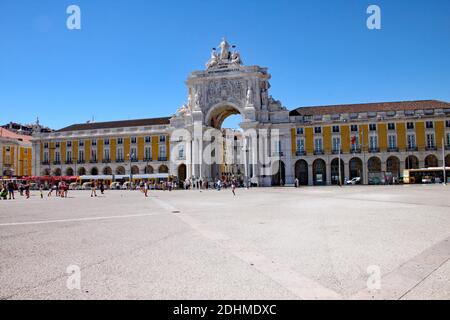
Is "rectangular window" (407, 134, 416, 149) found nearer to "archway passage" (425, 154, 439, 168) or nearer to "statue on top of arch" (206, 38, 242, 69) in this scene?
"archway passage" (425, 154, 439, 168)

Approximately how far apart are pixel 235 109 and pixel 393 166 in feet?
93.1

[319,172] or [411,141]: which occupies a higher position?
[411,141]

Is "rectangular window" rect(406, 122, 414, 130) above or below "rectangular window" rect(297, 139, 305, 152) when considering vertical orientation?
above

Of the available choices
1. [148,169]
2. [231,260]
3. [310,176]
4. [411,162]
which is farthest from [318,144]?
[231,260]

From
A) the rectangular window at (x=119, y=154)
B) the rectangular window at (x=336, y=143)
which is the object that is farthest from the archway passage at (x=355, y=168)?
the rectangular window at (x=119, y=154)

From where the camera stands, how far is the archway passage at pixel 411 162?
61.1 meters

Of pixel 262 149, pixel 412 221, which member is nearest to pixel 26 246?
pixel 412 221

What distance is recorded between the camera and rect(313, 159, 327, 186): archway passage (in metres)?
64.0

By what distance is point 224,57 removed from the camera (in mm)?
68125

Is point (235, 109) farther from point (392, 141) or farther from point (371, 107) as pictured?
point (392, 141)

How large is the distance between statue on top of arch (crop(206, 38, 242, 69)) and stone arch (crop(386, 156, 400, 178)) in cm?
3019

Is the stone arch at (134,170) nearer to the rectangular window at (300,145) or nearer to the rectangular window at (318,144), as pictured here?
the rectangular window at (300,145)

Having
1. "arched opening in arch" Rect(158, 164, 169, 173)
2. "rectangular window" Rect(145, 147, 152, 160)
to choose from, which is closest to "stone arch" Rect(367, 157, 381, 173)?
"arched opening in arch" Rect(158, 164, 169, 173)

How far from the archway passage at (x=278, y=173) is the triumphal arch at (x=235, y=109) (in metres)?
0.38
